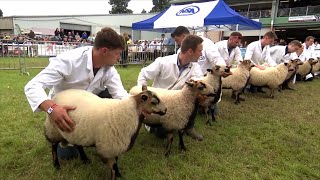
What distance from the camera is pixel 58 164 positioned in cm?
322

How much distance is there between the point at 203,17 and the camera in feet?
34.3

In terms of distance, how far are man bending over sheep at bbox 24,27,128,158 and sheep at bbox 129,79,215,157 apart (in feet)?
2.96

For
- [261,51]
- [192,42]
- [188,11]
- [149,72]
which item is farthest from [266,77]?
[188,11]

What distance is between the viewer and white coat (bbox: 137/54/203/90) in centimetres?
429

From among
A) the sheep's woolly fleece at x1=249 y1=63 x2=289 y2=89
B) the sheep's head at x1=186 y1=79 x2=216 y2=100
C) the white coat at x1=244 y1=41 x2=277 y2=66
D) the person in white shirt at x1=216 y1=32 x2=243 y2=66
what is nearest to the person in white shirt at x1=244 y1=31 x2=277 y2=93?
the white coat at x1=244 y1=41 x2=277 y2=66

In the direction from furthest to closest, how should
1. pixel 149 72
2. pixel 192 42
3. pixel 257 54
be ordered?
1. pixel 257 54
2. pixel 149 72
3. pixel 192 42

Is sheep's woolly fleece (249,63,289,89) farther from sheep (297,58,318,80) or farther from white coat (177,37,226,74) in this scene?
sheep (297,58,318,80)

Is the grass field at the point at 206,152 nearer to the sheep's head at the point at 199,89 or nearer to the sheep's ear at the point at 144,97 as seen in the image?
the sheep's head at the point at 199,89

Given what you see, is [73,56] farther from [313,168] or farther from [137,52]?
[137,52]

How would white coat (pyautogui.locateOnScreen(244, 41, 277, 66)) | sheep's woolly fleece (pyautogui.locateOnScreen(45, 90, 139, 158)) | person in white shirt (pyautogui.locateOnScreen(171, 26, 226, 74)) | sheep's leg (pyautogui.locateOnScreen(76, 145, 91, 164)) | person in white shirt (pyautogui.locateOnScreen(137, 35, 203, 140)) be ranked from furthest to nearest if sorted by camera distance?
white coat (pyautogui.locateOnScreen(244, 41, 277, 66))
person in white shirt (pyautogui.locateOnScreen(171, 26, 226, 74))
person in white shirt (pyautogui.locateOnScreen(137, 35, 203, 140))
sheep's leg (pyautogui.locateOnScreen(76, 145, 91, 164))
sheep's woolly fleece (pyautogui.locateOnScreen(45, 90, 139, 158))

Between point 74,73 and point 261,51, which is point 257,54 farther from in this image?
point 74,73

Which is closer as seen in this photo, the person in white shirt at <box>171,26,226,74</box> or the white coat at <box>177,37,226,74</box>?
the person in white shirt at <box>171,26,226,74</box>

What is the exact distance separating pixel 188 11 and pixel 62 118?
9798mm

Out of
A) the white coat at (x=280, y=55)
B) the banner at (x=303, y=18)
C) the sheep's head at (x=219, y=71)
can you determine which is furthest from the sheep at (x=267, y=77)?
the banner at (x=303, y=18)
